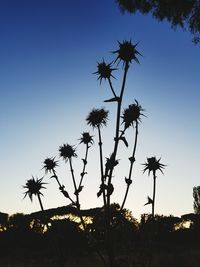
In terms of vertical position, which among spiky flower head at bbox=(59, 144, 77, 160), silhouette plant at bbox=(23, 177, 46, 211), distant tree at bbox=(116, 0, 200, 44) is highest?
distant tree at bbox=(116, 0, 200, 44)

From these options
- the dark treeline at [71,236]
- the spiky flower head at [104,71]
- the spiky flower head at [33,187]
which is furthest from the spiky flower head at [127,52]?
the dark treeline at [71,236]

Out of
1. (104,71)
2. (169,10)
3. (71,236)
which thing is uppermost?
(169,10)

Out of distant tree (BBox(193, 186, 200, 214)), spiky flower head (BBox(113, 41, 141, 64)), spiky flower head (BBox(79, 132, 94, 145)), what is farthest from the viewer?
distant tree (BBox(193, 186, 200, 214))

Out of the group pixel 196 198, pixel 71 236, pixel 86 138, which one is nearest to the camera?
pixel 86 138

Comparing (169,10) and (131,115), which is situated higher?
(169,10)

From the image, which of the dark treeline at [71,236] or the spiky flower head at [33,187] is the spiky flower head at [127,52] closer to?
the spiky flower head at [33,187]

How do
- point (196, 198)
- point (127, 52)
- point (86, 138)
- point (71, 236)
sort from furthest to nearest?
point (196, 198), point (71, 236), point (86, 138), point (127, 52)

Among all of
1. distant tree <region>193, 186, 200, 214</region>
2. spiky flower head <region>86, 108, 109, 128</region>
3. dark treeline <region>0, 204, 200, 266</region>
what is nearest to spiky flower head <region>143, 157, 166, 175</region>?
spiky flower head <region>86, 108, 109, 128</region>

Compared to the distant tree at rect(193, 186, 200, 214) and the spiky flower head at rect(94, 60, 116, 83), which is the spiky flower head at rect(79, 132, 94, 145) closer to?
the spiky flower head at rect(94, 60, 116, 83)

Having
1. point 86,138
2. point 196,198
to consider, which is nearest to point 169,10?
point 86,138

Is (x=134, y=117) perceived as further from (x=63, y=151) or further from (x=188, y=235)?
(x=188, y=235)

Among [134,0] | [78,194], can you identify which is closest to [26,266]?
[78,194]

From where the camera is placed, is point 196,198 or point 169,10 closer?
point 169,10

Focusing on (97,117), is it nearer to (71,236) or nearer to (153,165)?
(153,165)
